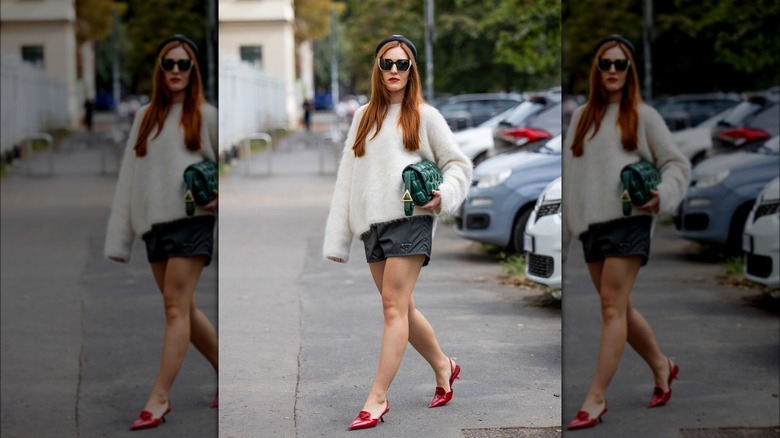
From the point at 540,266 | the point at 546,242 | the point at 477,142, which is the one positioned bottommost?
the point at 540,266

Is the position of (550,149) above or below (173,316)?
above

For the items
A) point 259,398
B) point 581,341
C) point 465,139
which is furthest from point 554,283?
point 465,139

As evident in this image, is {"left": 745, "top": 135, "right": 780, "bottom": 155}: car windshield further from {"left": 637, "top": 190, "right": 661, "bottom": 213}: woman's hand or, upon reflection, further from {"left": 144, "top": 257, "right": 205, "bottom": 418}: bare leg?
{"left": 144, "top": 257, "right": 205, "bottom": 418}: bare leg

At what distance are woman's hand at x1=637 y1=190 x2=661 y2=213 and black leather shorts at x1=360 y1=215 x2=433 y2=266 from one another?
1.65 meters

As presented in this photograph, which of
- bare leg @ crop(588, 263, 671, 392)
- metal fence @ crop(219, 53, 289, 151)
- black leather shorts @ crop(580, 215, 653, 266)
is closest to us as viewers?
black leather shorts @ crop(580, 215, 653, 266)

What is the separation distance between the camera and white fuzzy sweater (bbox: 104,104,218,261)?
2.97 metres

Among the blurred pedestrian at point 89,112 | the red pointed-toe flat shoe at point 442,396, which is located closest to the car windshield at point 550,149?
the red pointed-toe flat shoe at point 442,396

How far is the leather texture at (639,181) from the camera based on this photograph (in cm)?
283

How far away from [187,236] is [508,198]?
6267mm

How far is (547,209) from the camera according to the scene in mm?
7145

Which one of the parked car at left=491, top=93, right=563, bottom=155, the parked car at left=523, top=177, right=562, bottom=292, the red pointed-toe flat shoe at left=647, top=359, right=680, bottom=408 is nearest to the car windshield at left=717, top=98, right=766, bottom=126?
the red pointed-toe flat shoe at left=647, top=359, right=680, bottom=408

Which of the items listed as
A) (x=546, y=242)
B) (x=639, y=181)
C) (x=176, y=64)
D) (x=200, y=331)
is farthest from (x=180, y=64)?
(x=546, y=242)

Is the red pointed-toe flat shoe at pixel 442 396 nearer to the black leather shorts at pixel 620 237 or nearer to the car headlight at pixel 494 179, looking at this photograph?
the black leather shorts at pixel 620 237

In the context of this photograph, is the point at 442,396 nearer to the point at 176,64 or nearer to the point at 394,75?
the point at 394,75
